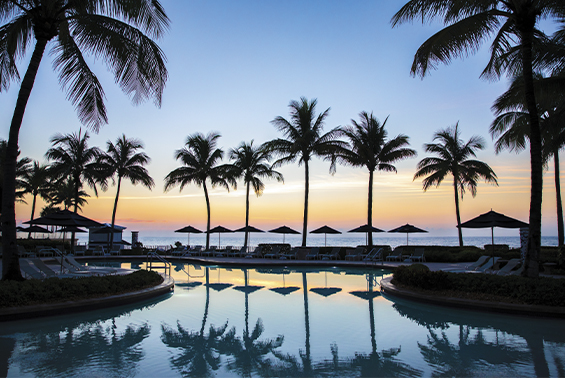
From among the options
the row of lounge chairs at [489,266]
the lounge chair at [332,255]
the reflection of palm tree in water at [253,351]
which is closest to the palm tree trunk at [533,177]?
the row of lounge chairs at [489,266]

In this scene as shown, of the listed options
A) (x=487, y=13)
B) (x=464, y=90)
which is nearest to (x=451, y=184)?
(x=464, y=90)

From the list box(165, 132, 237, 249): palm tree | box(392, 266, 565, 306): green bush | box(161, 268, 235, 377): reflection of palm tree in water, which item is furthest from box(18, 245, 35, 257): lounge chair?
box(392, 266, 565, 306): green bush

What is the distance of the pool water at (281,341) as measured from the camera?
200 inches

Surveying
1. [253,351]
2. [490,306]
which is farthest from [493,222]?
[253,351]

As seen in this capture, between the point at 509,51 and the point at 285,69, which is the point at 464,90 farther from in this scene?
the point at 285,69

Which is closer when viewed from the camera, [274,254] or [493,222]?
[493,222]

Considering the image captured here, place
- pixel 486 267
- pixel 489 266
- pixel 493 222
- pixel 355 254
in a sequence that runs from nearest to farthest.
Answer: pixel 493 222 < pixel 486 267 < pixel 489 266 < pixel 355 254

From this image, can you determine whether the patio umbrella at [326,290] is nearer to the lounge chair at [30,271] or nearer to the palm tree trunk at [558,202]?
the lounge chair at [30,271]

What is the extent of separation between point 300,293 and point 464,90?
30.9 feet

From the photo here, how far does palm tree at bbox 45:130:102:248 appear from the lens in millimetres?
26875

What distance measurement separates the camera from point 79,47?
9.67 meters

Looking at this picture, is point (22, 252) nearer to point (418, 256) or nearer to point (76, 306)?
point (76, 306)

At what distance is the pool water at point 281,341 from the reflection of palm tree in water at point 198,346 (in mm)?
16

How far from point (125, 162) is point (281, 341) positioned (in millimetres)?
26820
